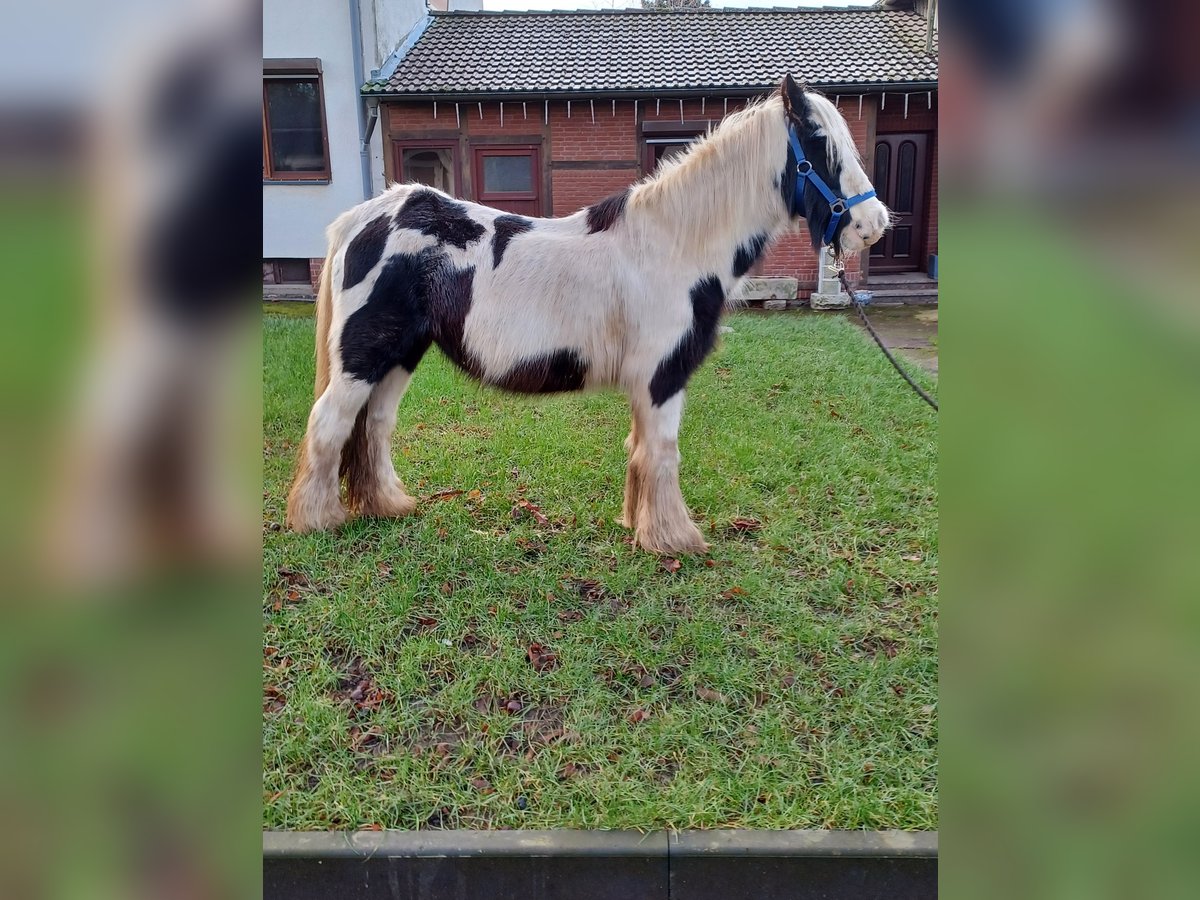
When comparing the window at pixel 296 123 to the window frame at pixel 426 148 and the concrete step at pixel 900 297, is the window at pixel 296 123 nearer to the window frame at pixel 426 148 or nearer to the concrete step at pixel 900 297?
the window frame at pixel 426 148

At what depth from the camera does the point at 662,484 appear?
3.49 m

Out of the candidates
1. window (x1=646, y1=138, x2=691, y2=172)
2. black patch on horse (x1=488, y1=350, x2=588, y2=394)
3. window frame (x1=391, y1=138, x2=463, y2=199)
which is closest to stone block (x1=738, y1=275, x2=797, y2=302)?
window (x1=646, y1=138, x2=691, y2=172)

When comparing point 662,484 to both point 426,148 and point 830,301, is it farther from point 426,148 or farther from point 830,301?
point 426,148

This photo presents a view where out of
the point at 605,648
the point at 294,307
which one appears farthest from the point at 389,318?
the point at 294,307

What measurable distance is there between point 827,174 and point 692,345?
934 millimetres

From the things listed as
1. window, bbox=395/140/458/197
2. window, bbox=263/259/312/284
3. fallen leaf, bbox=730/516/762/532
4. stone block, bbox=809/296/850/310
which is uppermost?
window, bbox=395/140/458/197

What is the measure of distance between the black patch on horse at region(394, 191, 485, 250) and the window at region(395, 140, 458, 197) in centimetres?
822

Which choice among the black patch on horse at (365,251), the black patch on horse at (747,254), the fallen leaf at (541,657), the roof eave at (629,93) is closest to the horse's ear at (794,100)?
the black patch on horse at (747,254)

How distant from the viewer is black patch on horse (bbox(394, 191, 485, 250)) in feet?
11.4

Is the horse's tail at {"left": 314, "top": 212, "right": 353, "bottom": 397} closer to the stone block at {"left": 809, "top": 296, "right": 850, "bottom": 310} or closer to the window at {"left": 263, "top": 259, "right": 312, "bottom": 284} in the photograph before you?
the stone block at {"left": 809, "top": 296, "right": 850, "bottom": 310}
